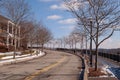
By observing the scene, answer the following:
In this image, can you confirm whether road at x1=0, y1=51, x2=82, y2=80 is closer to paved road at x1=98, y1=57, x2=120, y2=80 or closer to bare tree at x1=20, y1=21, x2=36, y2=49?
paved road at x1=98, y1=57, x2=120, y2=80

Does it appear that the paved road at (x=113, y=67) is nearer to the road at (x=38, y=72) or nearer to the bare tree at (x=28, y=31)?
the road at (x=38, y=72)

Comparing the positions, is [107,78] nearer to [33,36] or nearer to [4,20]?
[4,20]

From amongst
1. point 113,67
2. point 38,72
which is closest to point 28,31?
point 113,67

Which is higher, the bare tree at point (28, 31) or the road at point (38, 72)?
the bare tree at point (28, 31)

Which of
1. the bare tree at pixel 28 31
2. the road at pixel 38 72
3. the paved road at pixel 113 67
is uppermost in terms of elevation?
the bare tree at pixel 28 31

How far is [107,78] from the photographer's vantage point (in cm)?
1891

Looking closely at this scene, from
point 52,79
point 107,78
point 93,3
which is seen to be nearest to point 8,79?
point 52,79

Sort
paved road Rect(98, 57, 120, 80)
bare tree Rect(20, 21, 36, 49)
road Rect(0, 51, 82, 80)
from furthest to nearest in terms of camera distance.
→ bare tree Rect(20, 21, 36, 49) → paved road Rect(98, 57, 120, 80) → road Rect(0, 51, 82, 80)

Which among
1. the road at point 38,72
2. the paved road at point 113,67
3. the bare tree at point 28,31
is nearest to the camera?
the road at point 38,72

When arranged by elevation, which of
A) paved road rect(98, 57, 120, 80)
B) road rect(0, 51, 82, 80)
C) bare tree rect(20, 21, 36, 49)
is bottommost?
paved road rect(98, 57, 120, 80)

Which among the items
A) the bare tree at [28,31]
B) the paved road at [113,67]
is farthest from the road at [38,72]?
the bare tree at [28,31]

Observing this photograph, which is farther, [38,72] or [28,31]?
[28,31]

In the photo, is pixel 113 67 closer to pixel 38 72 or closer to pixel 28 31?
pixel 38 72

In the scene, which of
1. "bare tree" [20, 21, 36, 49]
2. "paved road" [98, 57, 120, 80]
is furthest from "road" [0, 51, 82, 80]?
"bare tree" [20, 21, 36, 49]
